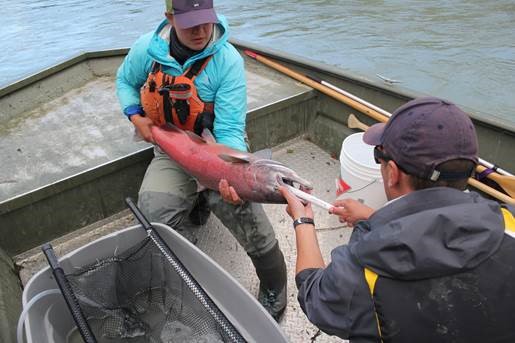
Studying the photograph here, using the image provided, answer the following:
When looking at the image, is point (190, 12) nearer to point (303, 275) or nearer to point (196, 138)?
point (196, 138)

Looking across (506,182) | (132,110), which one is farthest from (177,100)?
(506,182)

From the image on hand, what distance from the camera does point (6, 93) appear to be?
443 cm

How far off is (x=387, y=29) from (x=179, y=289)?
10.3 meters

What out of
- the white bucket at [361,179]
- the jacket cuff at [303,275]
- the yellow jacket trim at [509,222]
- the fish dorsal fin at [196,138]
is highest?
the yellow jacket trim at [509,222]

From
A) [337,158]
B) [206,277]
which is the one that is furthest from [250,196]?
[337,158]

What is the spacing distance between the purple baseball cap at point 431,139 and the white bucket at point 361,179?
5.90 feet

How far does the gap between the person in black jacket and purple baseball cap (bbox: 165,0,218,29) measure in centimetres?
166

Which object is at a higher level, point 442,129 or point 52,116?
point 442,129

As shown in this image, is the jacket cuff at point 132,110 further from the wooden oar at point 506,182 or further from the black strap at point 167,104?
the wooden oar at point 506,182

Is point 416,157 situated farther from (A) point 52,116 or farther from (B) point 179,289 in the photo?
(A) point 52,116

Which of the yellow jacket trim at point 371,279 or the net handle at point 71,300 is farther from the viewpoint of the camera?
the net handle at point 71,300

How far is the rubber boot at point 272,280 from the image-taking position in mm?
2803

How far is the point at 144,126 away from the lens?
3.24m

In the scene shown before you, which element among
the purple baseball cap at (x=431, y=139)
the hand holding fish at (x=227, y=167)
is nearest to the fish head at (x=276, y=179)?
the hand holding fish at (x=227, y=167)
